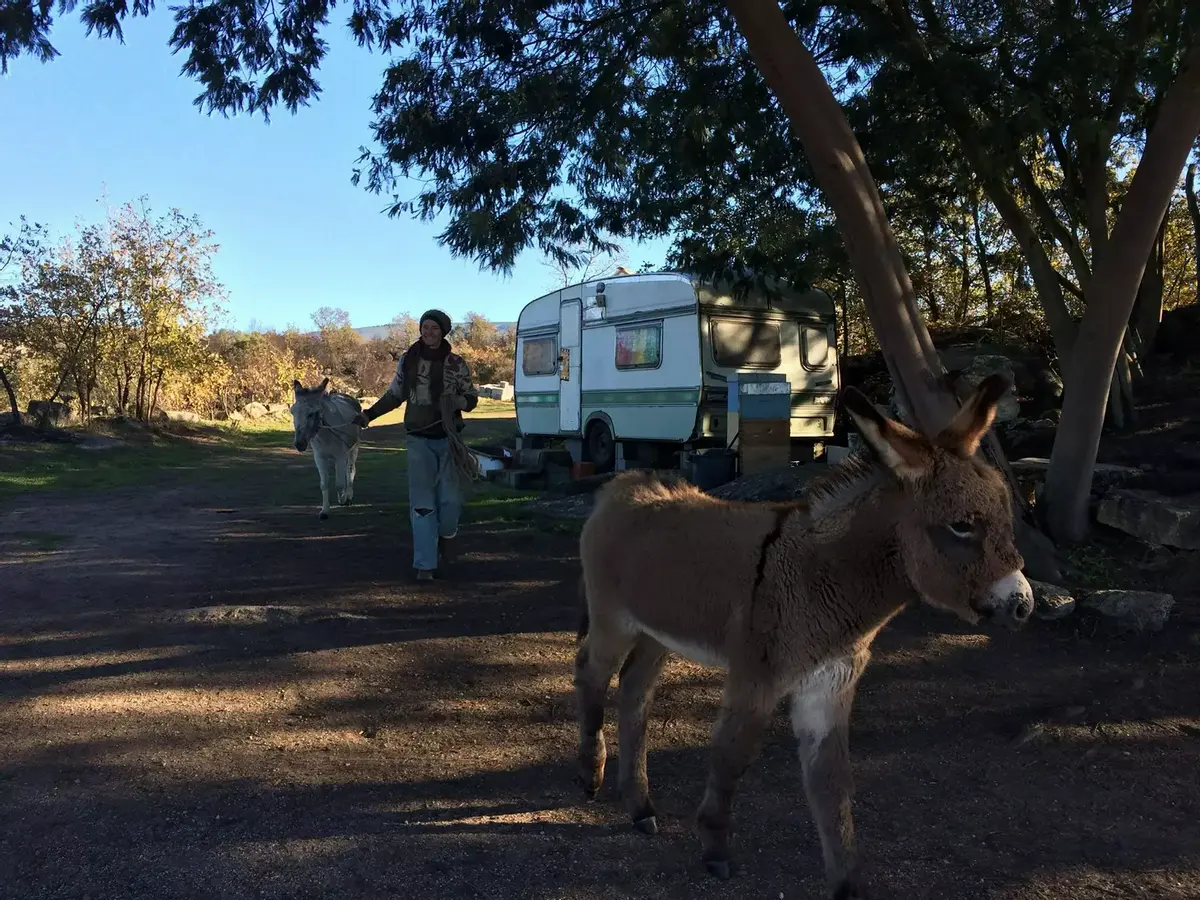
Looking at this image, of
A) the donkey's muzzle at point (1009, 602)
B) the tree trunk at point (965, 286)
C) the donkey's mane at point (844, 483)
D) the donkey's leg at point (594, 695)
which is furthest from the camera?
the tree trunk at point (965, 286)

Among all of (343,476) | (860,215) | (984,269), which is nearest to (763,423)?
(860,215)

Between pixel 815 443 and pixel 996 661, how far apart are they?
901cm

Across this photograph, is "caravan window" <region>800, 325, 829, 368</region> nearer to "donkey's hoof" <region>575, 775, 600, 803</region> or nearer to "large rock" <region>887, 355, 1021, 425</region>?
"large rock" <region>887, 355, 1021, 425</region>

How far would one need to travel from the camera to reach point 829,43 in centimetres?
789

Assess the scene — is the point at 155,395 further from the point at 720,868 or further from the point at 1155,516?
the point at 720,868

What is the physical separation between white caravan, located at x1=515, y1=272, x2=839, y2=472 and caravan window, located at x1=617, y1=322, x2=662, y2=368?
20 mm

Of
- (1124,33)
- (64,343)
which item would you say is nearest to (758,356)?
(1124,33)

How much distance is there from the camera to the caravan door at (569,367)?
49.1 ft

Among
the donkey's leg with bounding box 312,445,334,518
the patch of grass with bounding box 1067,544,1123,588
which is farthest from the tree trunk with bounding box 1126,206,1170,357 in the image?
the donkey's leg with bounding box 312,445,334,518

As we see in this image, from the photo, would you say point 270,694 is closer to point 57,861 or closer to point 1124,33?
point 57,861

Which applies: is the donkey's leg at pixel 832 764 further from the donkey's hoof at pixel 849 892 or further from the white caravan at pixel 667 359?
the white caravan at pixel 667 359

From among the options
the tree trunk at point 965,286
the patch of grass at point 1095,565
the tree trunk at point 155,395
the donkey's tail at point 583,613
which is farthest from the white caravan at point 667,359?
the tree trunk at point 155,395

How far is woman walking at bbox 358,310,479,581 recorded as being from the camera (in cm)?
657

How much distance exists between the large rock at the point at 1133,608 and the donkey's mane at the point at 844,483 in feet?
13.2
